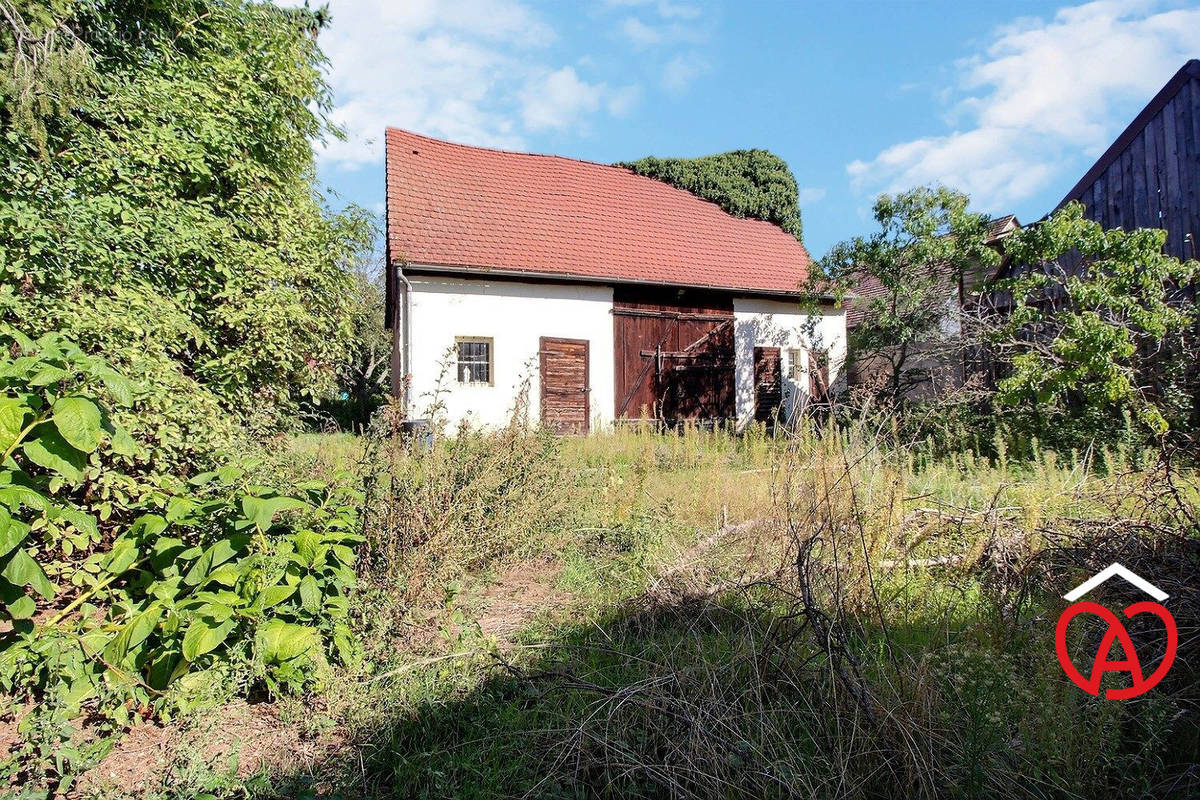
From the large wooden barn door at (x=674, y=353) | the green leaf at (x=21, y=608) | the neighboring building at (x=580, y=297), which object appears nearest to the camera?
the green leaf at (x=21, y=608)

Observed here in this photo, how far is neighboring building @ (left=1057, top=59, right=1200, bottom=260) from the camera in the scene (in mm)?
8422

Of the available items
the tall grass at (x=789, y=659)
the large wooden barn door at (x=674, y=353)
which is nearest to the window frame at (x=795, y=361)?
the large wooden barn door at (x=674, y=353)

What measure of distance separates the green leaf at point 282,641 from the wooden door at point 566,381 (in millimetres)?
10190

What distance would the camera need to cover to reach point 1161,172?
8727mm

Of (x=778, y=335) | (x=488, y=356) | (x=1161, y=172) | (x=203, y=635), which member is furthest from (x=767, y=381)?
(x=203, y=635)

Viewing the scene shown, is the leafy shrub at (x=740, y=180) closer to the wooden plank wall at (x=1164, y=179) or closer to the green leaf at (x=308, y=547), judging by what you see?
the wooden plank wall at (x=1164, y=179)

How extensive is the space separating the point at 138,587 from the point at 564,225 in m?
12.7

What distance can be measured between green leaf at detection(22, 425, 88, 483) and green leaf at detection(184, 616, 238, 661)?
0.73 meters

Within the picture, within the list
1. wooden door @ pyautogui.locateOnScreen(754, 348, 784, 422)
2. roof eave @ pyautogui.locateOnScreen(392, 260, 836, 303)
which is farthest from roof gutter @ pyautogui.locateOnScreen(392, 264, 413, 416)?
wooden door @ pyautogui.locateOnScreen(754, 348, 784, 422)

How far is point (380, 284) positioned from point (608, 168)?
12.1 m

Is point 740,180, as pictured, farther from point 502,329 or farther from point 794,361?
point 502,329

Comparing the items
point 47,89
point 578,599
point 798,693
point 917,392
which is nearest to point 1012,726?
point 798,693

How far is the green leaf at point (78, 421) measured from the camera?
2.46m

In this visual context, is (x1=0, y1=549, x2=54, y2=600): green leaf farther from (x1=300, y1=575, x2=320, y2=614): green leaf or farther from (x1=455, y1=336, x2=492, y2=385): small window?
(x1=455, y1=336, x2=492, y2=385): small window
